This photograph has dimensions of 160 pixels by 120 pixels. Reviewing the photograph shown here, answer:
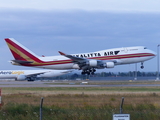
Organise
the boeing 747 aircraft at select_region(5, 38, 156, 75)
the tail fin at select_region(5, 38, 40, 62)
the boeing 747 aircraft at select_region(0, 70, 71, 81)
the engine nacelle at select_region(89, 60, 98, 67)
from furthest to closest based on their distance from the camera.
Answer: the boeing 747 aircraft at select_region(0, 70, 71, 81) → the tail fin at select_region(5, 38, 40, 62) → the boeing 747 aircraft at select_region(5, 38, 156, 75) → the engine nacelle at select_region(89, 60, 98, 67)

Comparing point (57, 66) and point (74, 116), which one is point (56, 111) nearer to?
point (74, 116)

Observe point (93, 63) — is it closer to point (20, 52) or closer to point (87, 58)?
point (87, 58)

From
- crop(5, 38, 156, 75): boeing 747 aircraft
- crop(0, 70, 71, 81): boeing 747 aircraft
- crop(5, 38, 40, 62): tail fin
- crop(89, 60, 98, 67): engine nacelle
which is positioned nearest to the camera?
crop(89, 60, 98, 67): engine nacelle

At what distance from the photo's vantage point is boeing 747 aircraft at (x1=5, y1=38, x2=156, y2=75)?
50.0m

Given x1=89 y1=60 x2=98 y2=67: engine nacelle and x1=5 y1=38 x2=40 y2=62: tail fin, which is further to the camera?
x1=5 y1=38 x2=40 y2=62: tail fin

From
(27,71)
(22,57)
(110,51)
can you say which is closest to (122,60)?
(110,51)

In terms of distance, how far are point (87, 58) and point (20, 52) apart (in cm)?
1047

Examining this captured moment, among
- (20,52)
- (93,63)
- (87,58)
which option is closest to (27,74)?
(20,52)

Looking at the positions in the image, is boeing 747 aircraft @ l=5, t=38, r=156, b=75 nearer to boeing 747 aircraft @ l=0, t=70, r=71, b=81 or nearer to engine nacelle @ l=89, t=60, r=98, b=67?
engine nacelle @ l=89, t=60, r=98, b=67

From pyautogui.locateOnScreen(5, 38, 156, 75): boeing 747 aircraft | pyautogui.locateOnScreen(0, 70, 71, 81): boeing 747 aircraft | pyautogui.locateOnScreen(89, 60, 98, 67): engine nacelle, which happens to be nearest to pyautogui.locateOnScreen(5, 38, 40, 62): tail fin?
pyautogui.locateOnScreen(5, 38, 156, 75): boeing 747 aircraft

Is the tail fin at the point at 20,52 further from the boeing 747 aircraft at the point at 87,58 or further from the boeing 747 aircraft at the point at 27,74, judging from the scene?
the boeing 747 aircraft at the point at 27,74

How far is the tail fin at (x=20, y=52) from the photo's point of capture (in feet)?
170

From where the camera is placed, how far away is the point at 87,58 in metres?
51.9

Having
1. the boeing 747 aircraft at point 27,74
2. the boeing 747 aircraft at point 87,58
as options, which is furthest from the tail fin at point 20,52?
the boeing 747 aircraft at point 27,74
